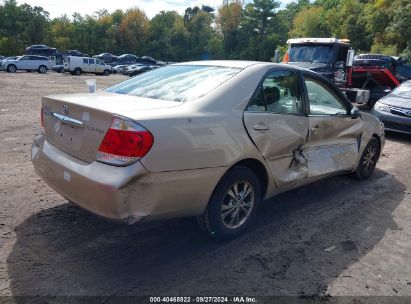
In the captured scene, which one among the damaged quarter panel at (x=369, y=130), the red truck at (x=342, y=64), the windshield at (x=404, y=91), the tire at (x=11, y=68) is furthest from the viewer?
the tire at (x=11, y=68)

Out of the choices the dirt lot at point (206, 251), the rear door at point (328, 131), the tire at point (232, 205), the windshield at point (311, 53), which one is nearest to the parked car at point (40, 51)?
the windshield at point (311, 53)

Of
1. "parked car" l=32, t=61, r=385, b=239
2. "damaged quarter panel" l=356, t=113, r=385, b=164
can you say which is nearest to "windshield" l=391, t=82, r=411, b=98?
"damaged quarter panel" l=356, t=113, r=385, b=164

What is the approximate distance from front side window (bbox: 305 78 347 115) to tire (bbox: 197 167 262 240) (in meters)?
1.24

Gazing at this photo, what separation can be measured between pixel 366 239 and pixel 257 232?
106 cm

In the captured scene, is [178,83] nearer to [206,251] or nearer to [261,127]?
[261,127]

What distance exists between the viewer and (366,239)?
3.75 metres

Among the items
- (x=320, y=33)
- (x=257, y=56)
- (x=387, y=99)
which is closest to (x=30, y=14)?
(x=257, y=56)

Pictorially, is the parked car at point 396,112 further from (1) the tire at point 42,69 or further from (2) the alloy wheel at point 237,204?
(1) the tire at point 42,69

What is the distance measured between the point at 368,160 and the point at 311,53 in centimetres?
792

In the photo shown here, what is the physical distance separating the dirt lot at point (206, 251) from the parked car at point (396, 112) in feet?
15.0

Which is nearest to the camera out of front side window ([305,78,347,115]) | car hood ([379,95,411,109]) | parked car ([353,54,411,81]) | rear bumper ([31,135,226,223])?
rear bumper ([31,135,226,223])

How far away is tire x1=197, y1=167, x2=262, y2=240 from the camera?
3307mm

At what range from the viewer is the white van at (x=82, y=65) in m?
35.5

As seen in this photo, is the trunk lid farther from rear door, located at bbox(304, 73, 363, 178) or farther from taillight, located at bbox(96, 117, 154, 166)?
rear door, located at bbox(304, 73, 363, 178)
